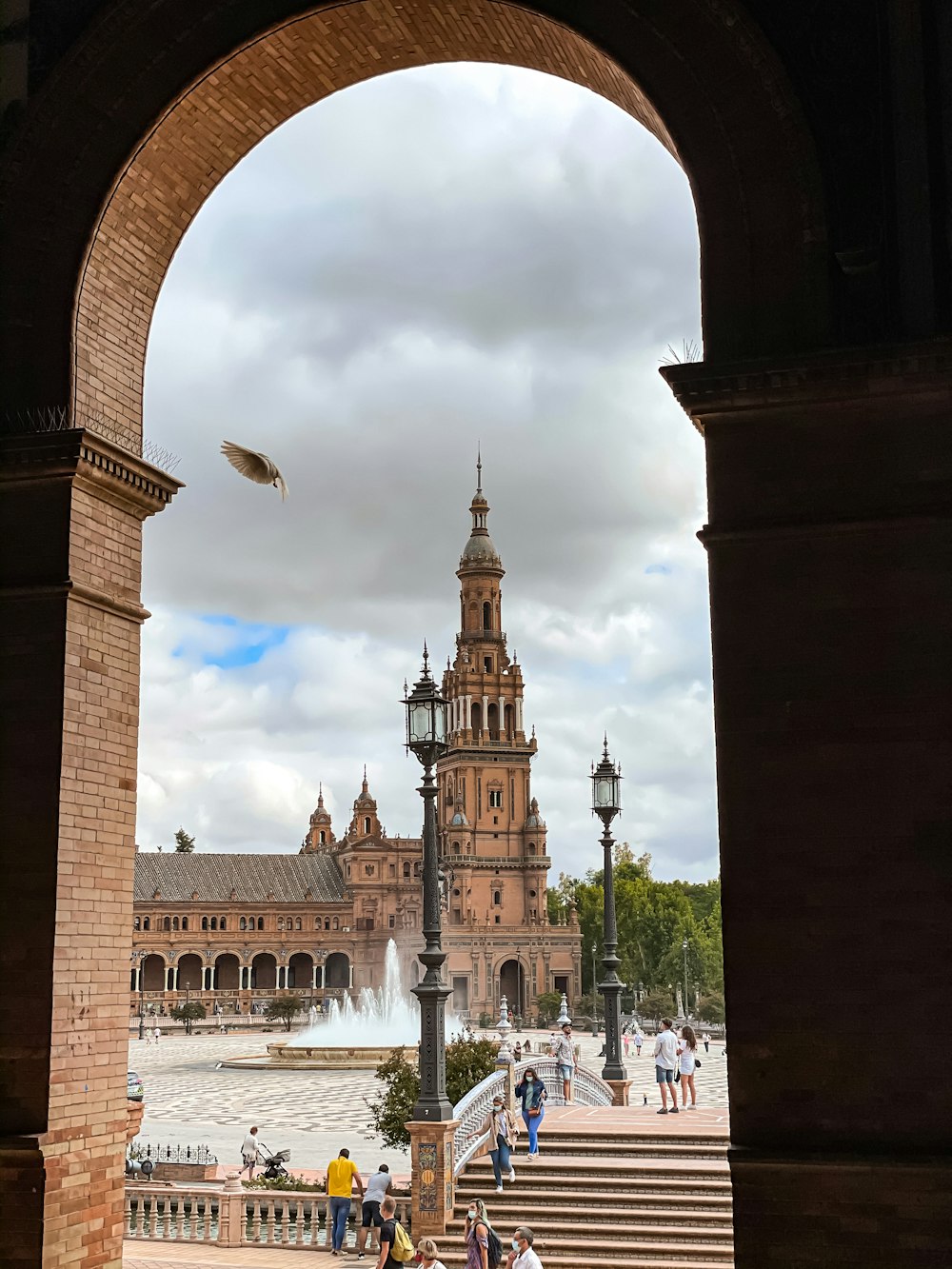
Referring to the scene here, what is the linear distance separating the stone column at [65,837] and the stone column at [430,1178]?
770 centimetres

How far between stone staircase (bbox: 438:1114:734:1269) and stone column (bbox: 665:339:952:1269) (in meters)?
8.07

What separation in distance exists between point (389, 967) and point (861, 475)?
3924 inches

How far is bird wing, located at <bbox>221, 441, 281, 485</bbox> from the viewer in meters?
11.0

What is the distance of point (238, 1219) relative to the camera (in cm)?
1842

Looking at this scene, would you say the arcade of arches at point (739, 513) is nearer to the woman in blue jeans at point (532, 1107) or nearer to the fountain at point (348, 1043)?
the woman in blue jeans at point (532, 1107)

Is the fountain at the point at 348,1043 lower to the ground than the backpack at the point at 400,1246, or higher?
lower

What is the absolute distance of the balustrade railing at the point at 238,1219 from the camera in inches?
722

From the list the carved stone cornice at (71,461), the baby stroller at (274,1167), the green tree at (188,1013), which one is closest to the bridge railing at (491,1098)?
the baby stroller at (274,1167)

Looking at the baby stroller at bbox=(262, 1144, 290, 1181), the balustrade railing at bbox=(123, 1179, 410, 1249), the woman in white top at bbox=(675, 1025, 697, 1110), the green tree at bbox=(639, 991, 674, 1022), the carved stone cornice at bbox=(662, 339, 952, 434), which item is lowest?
the green tree at bbox=(639, 991, 674, 1022)

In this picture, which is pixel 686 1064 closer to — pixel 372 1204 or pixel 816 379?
pixel 372 1204

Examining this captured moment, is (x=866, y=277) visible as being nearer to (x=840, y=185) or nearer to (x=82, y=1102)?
(x=840, y=185)

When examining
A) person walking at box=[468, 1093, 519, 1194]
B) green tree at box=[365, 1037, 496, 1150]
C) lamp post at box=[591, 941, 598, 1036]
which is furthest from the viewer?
lamp post at box=[591, 941, 598, 1036]

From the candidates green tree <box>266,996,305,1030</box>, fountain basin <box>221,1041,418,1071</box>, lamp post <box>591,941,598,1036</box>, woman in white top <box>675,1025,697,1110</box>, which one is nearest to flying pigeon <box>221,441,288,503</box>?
woman in white top <box>675,1025,697,1110</box>

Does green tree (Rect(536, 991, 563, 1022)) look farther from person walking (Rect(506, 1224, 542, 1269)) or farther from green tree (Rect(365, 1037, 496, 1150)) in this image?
person walking (Rect(506, 1224, 542, 1269))
